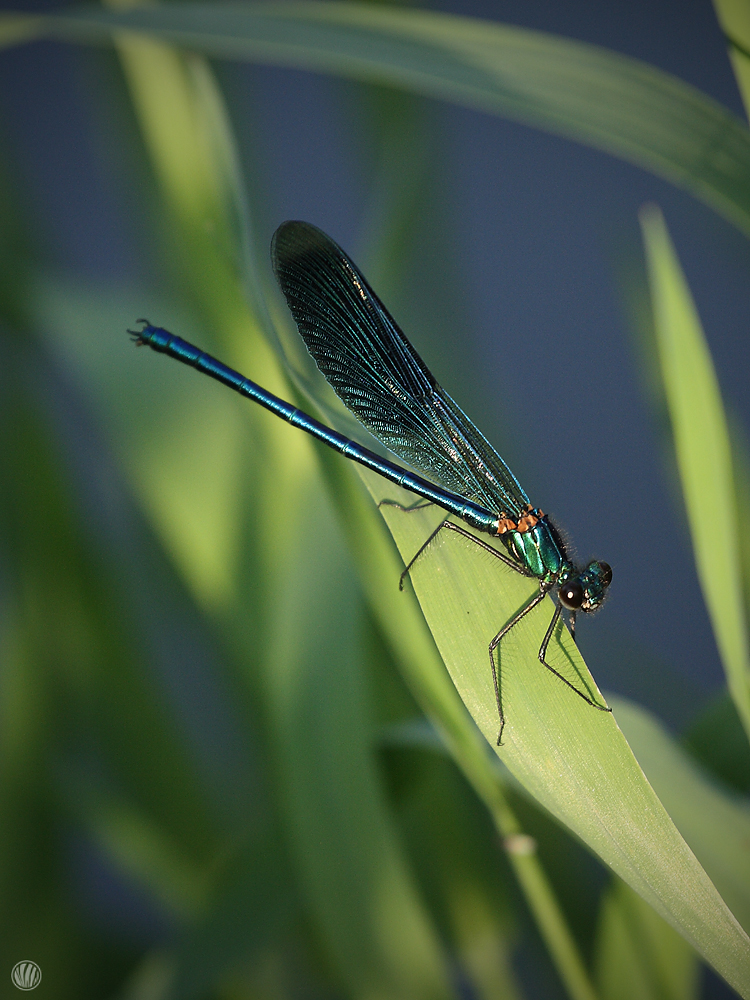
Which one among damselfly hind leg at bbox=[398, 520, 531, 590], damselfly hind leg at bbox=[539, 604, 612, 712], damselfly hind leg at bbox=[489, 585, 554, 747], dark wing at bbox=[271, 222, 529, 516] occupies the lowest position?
damselfly hind leg at bbox=[539, 604, 612, 712]

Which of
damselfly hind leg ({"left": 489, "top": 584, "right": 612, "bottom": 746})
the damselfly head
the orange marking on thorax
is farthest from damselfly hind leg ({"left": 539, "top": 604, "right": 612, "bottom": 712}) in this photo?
the orange marking on thorax

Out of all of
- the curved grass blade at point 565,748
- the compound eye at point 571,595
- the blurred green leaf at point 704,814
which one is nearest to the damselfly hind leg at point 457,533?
the curved grass blade at point 565,748

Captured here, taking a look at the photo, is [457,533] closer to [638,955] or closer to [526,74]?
[526,74]

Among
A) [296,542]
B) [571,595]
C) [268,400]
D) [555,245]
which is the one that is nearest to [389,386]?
[268,400]

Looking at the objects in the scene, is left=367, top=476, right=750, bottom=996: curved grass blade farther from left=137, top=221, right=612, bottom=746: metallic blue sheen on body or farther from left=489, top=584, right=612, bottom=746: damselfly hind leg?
left=137, top=221, right=612, bottom=746: metallic blue sheen on body

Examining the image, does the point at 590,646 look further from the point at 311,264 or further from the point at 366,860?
the point at 311,264
